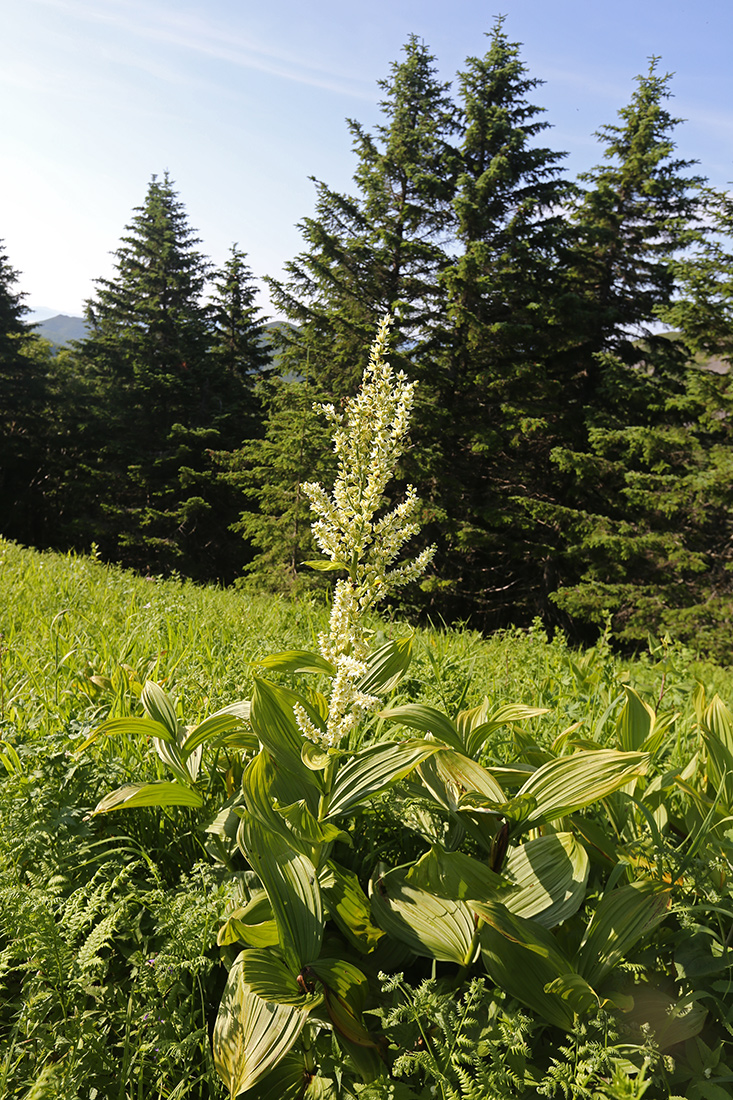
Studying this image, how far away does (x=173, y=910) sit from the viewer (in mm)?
1402

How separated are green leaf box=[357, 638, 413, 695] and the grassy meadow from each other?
0.32 metres

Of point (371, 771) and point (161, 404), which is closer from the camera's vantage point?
point (371, 771)

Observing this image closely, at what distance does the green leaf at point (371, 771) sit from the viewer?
1.48m

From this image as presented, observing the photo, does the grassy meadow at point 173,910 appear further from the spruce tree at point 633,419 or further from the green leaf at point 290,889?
the spruce tree at point 633,419

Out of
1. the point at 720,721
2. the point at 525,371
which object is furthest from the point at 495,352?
the point at 720,721

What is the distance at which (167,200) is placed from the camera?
24.4 m

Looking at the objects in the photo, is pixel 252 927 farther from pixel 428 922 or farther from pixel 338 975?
pixel 428 922

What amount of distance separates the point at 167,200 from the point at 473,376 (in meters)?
17.6

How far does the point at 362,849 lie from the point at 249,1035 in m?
0.62

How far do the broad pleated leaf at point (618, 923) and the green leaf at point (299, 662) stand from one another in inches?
35.1

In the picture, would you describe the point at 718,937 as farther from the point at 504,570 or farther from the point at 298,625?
the point at 504,570

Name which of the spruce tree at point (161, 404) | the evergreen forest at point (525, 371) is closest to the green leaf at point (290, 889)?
the evergreen forest at point (525, 371)

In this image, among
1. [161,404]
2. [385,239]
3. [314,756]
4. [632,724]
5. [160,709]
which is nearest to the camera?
[314,756]

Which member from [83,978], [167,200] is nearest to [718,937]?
[83,978]
